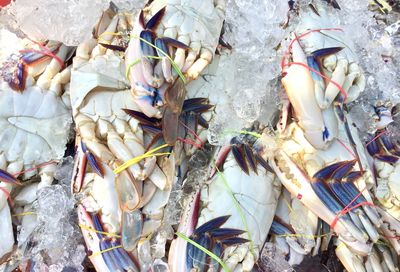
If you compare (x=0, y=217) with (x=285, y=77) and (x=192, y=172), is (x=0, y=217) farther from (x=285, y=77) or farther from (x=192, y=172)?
(x=285, y=77)

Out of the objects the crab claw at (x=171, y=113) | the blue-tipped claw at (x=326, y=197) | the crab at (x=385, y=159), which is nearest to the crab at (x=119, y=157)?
the crab claw at (x=171, y=113)

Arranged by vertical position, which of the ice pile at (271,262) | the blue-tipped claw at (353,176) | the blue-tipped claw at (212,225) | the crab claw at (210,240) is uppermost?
the blue-tipped claw at (353,176)

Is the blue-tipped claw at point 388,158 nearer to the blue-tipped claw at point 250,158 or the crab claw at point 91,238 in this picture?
the blue-tipped claw at point 250,158

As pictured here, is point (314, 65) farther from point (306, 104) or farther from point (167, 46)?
point (167, 46)

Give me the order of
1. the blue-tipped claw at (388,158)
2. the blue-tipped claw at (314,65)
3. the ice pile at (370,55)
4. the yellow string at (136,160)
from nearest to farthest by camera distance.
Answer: the yellow string at (136,160) < the blue-tipped claw at (314,65) < the blue-tipped claw at (388,158) < the ice pile at (370,55)

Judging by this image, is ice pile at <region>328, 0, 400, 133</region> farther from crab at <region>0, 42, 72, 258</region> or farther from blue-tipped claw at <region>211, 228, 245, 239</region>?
crab at <region>0, 42, 72, 258</region>

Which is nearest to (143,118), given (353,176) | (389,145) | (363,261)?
(353,176)

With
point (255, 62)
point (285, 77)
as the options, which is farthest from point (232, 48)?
point (285, 77)
